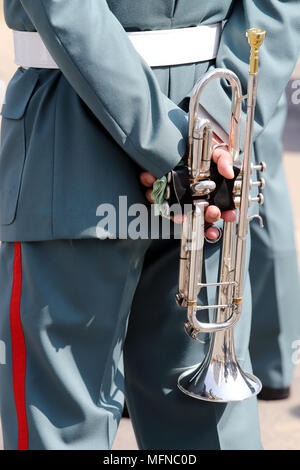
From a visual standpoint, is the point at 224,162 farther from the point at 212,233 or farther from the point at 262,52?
the point at 262,52

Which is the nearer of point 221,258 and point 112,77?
point 112,77

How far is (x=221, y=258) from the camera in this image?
173 cm

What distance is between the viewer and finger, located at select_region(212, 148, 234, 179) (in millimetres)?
1614

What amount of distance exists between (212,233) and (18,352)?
44cm

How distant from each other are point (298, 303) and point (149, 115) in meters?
1.34

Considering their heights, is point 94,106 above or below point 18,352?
above

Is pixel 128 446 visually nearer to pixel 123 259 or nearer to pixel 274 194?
pixel 274 194

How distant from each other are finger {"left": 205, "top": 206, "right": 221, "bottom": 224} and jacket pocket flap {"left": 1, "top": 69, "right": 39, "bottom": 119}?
1.27 ft

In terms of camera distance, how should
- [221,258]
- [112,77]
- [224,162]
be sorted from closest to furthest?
[112,77], [224,162], [221,258]

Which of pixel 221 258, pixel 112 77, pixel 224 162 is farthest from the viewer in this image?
pixel 221 258

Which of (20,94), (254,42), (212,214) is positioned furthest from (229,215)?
(20,94)

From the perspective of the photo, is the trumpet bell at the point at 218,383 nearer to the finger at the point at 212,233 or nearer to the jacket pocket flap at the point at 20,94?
the finger at the point at 212,233

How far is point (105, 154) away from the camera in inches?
63.4

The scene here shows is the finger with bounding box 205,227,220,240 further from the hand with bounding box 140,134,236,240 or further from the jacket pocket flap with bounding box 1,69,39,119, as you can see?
the jacket pocket flap with bounding box 1,69,39,119
